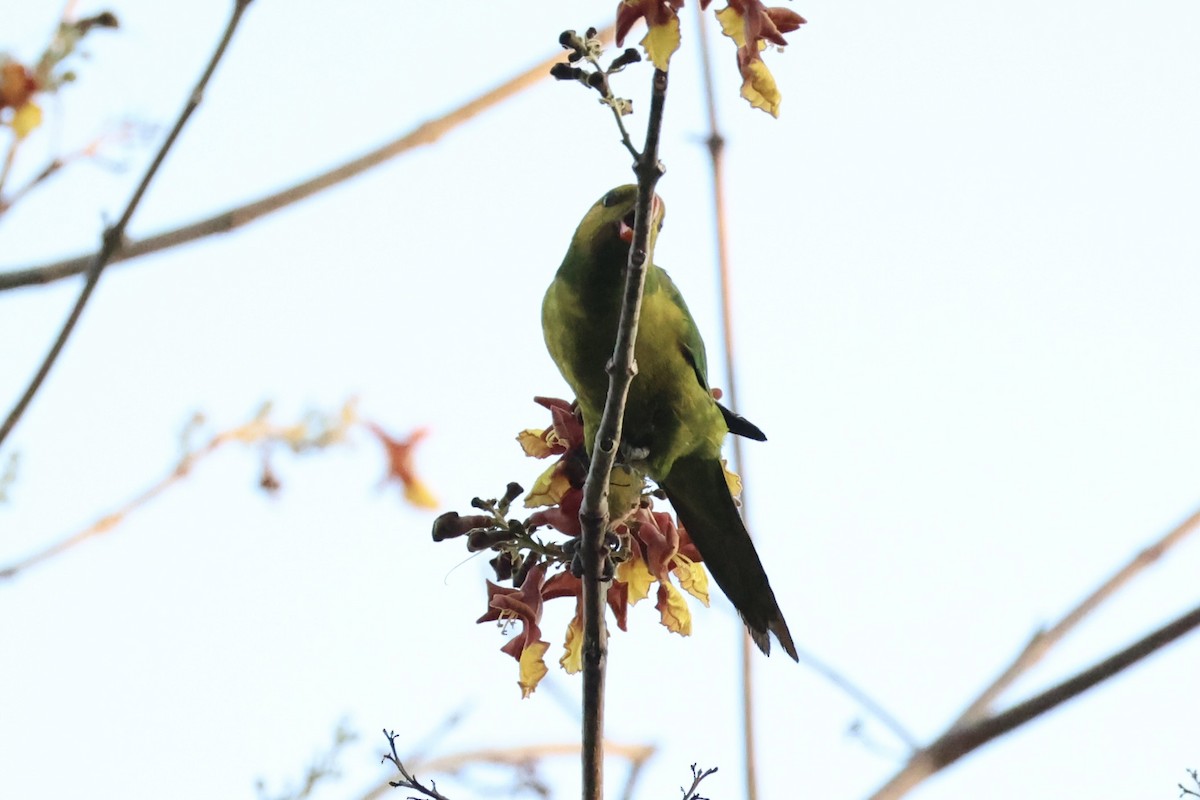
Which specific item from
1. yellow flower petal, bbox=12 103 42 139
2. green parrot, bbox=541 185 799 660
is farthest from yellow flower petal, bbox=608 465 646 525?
yellow flower petal, bbox=12 103 42 139

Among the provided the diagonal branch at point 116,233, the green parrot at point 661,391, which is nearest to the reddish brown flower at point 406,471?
the green parrot at point 661,391

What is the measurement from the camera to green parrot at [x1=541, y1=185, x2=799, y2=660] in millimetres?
3643

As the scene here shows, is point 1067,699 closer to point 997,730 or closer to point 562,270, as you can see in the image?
point 997,730

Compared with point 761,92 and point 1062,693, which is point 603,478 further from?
point 1062,693

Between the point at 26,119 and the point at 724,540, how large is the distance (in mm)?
2292

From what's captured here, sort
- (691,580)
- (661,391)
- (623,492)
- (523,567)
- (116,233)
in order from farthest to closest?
(661,391), (623,492), (691,580), (523,567), (116,233)

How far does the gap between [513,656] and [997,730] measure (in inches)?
64.3

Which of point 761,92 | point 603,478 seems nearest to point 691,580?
point 603,478

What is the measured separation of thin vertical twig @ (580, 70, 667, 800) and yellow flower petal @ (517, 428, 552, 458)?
22.8 inches

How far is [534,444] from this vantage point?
127 inches

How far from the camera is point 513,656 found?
2.90 m

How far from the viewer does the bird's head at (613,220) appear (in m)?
3.53

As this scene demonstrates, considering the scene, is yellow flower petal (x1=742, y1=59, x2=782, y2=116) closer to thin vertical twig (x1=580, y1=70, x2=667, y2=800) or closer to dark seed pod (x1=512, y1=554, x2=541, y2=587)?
thin vertical twig (x1=580, y1=70, x2=667, y2=800)

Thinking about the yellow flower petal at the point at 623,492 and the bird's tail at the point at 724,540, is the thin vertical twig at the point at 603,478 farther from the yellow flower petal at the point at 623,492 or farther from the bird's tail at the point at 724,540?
the bird's tail at the point at 724,540
